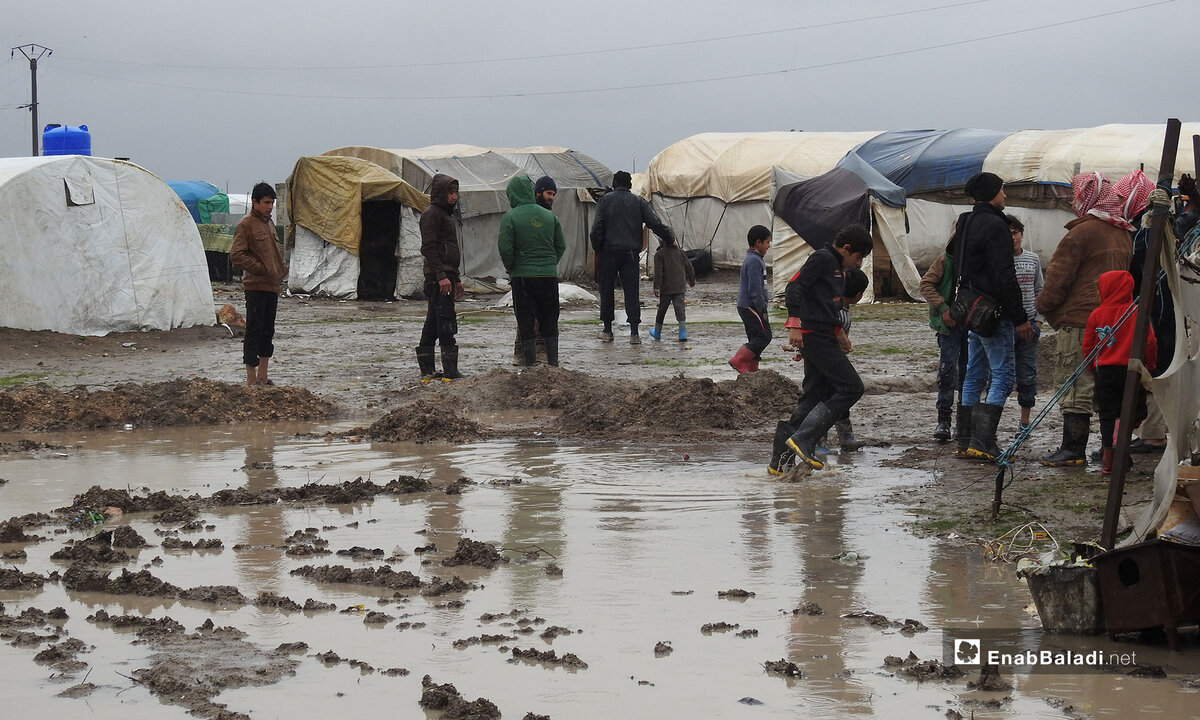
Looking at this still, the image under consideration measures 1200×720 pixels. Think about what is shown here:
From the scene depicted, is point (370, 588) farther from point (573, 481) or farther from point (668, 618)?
point (573, 481)

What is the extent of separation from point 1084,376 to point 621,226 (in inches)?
353

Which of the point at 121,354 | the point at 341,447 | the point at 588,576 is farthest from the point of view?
the point at 121,354

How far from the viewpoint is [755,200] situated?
2941 centimetres

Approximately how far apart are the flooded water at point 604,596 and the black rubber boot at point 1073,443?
2.81 feet

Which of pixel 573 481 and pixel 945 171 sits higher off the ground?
pixel 945 171

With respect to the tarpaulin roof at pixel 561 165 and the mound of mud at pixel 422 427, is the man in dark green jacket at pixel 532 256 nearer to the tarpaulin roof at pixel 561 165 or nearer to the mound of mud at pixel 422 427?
the mound of mud at pixel 422 427

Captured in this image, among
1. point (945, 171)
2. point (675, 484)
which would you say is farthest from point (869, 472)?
point (945, 171)

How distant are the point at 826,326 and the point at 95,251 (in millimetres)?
11792

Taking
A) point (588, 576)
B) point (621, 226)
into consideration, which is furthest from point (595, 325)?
point (588, 576)

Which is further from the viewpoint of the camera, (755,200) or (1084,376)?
(755,200)

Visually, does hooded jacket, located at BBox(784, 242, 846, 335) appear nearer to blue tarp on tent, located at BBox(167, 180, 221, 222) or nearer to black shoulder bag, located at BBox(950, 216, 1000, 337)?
black shoulder bag, located at BBox(950, 216, 1000, 337)

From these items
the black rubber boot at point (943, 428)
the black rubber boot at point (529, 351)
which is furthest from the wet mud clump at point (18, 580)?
the black rubber boot at point (529, 351)

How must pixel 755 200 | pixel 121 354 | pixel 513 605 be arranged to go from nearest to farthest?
pixel 513 605 → pixel 121 354 → pixel 755 200

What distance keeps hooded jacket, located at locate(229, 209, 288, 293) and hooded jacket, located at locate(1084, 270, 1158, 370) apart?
6515 millimetres
